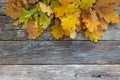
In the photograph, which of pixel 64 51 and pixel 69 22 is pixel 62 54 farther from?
pixel 69 22

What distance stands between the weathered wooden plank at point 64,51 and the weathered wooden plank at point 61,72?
0.09 ft

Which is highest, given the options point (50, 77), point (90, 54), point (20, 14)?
point (20, 14)

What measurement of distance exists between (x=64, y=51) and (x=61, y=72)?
Answer: 0.38ft

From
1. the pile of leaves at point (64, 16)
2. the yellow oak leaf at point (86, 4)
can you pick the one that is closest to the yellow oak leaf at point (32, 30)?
the pile of leaves at point (64, 16)

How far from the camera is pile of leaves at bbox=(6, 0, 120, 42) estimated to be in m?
1.71

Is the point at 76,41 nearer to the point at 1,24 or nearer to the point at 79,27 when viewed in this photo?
the point at 79,27

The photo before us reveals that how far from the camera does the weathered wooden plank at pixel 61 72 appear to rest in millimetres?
1827

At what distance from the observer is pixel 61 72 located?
1835 millimetres

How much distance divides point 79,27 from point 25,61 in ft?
1.14

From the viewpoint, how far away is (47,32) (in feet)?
5.96

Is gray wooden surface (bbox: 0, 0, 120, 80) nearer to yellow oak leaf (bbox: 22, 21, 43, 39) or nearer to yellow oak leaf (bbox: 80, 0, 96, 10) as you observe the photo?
yellow oak leaf (bbox: 22, 21, 43, 39)

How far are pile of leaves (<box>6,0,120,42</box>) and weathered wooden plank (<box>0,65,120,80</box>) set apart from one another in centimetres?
Result: 17

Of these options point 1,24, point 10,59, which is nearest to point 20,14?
point 1,24

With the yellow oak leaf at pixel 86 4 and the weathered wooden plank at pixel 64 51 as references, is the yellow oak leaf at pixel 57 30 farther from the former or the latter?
the yellow oak leaf at pixel 86 4
